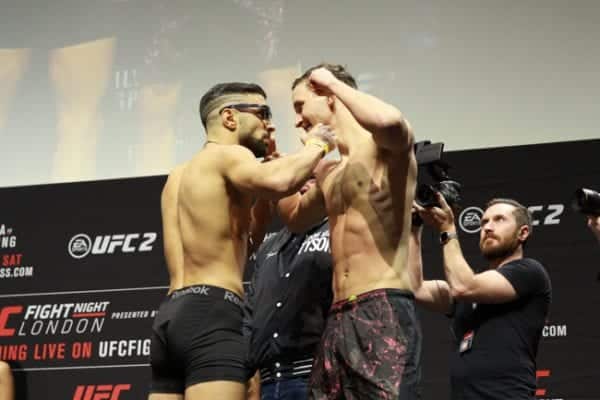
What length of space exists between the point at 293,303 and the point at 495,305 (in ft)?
2.71

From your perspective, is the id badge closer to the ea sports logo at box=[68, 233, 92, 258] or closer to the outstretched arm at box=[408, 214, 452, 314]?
the outstretched arm at box=[408, 214, 452, 314]

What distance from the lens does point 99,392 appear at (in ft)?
15.8

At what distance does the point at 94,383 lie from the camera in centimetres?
482

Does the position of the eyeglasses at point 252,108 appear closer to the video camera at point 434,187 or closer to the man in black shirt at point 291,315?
the man in black shirt at point 291,315

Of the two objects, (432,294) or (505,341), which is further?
(432,294)

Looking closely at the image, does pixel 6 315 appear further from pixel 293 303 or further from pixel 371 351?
pixel 371 351

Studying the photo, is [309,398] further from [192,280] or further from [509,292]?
[509,292]

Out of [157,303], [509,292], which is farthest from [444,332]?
[157,303]

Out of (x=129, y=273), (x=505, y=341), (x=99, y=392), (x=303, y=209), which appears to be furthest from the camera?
(x=129, y=273)

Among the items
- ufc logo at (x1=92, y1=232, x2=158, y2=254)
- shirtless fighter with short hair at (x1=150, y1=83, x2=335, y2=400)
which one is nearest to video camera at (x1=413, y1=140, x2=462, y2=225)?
shirtless fighter with short hair at (x1=150, y1=83, x2=335, y2=400)

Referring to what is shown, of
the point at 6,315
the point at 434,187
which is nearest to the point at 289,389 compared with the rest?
the point at 434,187

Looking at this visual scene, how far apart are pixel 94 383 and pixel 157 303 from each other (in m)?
0.50

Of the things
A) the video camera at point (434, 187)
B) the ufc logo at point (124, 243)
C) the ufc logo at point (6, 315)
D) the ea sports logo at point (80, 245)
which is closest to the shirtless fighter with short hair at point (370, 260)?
the video camera at point (434, 187)

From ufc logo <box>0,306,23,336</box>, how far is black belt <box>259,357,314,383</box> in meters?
2.24
